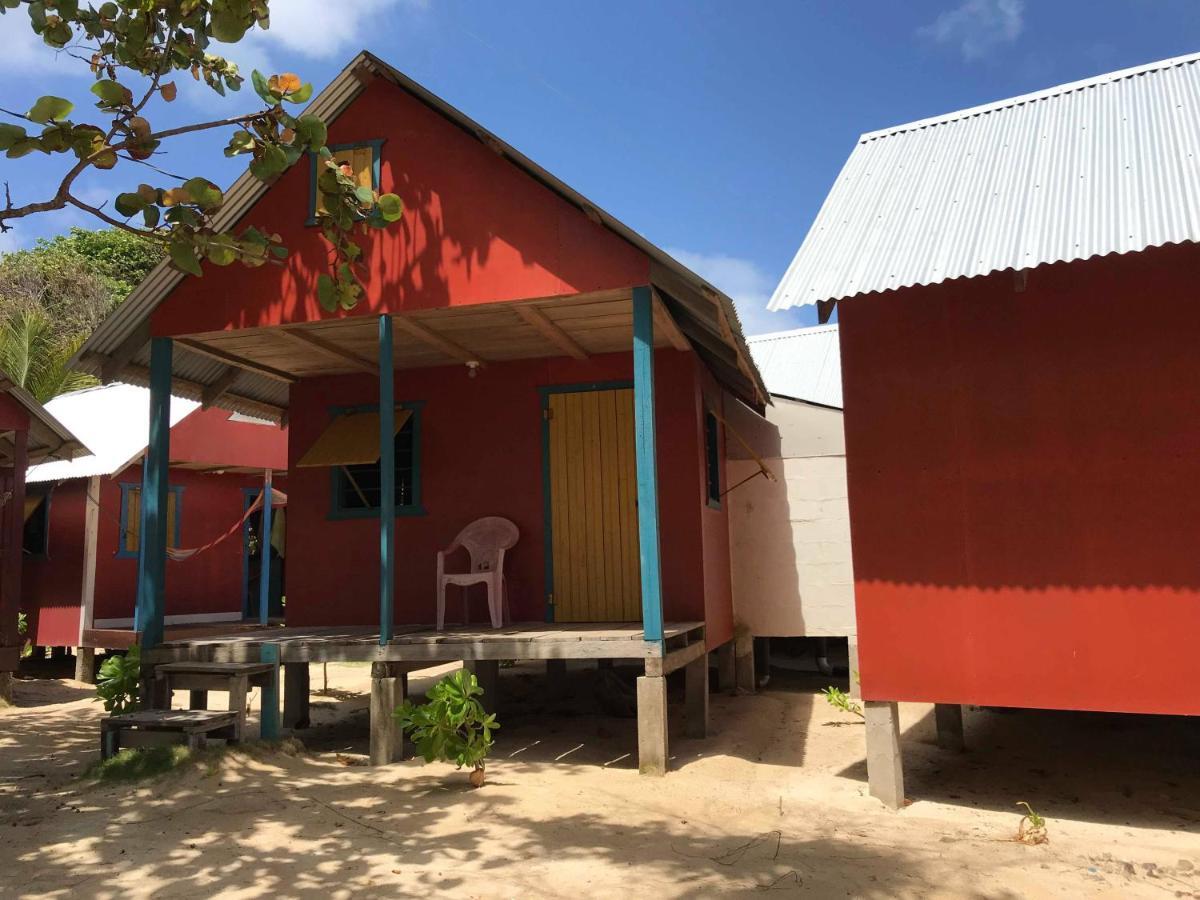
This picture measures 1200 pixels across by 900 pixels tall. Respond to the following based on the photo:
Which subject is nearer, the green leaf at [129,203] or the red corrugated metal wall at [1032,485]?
the green leaf at [129,203]

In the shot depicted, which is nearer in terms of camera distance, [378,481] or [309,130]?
[309,130]

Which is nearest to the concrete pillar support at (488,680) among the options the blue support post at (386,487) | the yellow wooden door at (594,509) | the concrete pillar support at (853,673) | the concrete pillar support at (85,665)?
the yellow wooden door at (594,509)

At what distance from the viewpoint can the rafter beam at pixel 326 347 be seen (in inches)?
316

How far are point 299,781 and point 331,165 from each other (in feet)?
12.8

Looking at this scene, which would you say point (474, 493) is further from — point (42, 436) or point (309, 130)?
point (42, 436)

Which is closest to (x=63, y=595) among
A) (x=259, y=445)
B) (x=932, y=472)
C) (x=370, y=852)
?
A: (x=259, y=445)

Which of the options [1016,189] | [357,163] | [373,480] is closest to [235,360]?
[373,480]

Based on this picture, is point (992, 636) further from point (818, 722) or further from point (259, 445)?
point (259, 445)

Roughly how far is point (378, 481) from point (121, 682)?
312 centimetres

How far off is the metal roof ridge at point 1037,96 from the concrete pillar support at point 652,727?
15.3 feet

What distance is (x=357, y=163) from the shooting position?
7820 mm

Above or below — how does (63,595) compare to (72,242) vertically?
below

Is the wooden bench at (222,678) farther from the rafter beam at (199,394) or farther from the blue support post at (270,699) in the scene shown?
the rafter beam at (199,394)

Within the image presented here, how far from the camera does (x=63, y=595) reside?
12.7m
